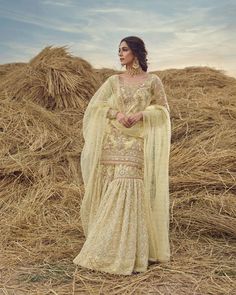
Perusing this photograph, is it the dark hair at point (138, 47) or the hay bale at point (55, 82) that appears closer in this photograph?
the dark hair at point (138, 47)

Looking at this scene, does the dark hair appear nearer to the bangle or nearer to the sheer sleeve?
the sheer sleeve

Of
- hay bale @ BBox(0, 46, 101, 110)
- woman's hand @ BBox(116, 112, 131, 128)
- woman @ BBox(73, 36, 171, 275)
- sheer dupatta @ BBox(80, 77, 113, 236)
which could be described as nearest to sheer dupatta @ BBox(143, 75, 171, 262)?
woman @ BBox(73, 36, 171, 275)

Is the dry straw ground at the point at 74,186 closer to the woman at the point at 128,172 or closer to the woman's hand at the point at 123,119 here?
the woman at the point at 128,172

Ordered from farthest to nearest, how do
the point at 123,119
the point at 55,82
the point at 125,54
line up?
the point at 55,82, the point at 125,54, the point at 123,119

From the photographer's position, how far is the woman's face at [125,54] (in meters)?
3.68

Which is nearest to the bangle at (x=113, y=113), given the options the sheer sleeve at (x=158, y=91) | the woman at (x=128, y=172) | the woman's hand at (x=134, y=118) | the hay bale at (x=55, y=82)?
the woman at (x=128, y=172)

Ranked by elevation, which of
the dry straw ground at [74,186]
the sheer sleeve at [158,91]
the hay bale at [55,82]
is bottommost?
the dry straw ground at [74,186]

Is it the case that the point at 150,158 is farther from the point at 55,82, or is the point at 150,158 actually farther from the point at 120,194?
the point at 55,82

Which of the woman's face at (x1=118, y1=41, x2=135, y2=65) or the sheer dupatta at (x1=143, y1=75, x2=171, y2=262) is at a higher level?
the woman's face at (x1=118, y1=41, x2=135, y2=65)

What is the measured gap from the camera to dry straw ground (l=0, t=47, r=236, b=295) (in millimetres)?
3537

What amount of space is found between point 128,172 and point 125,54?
2.57 feet

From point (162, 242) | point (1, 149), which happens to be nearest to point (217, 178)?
point (162, 242)

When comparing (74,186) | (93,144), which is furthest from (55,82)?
(93,144)

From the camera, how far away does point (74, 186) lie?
5.57 metres
